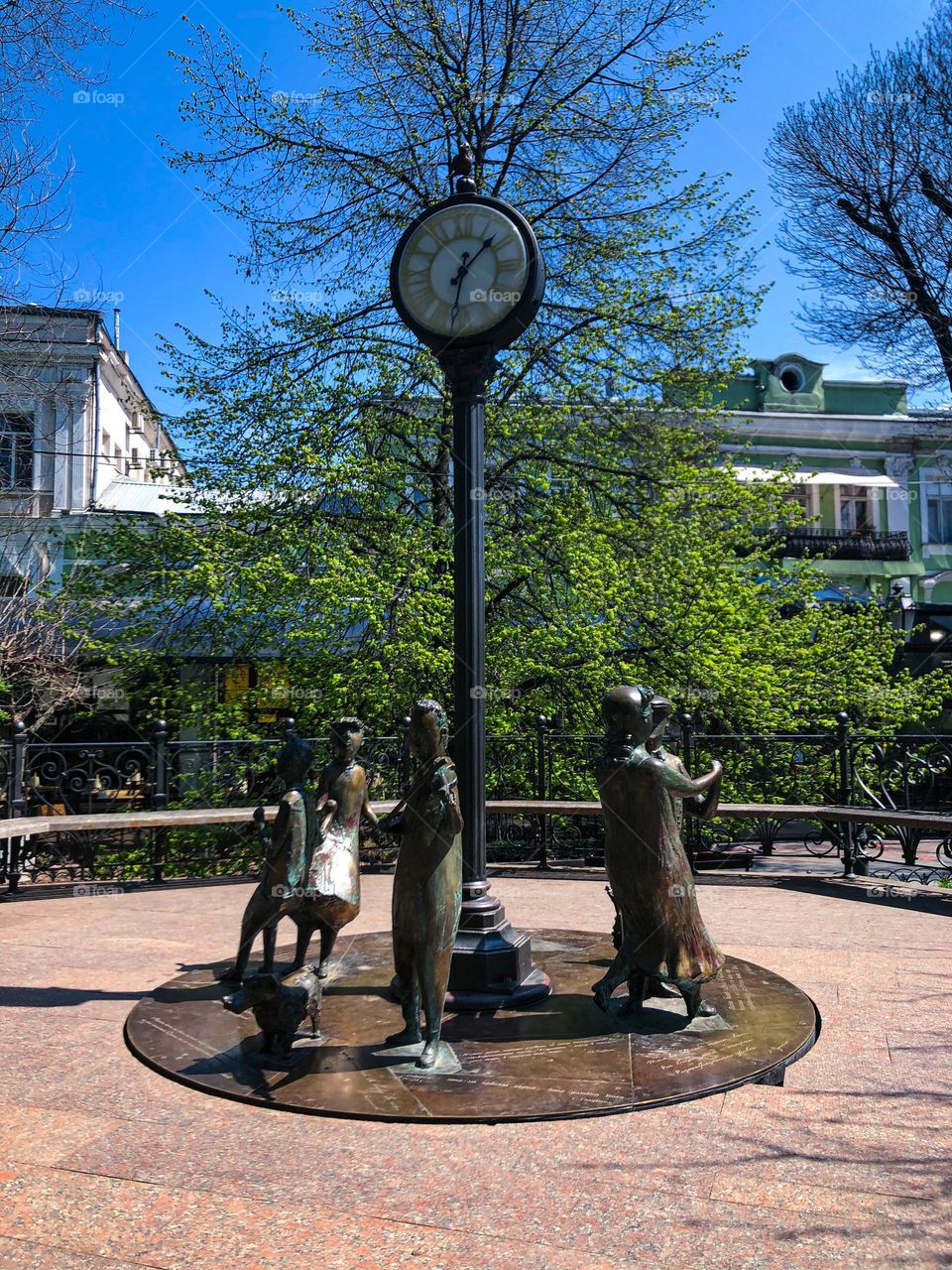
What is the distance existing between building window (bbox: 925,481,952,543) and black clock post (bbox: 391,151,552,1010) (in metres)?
27.4

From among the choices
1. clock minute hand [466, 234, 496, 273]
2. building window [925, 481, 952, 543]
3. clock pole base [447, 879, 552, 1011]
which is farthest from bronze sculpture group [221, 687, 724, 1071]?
building window [925, 481, 952, 543]

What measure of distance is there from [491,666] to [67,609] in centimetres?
591

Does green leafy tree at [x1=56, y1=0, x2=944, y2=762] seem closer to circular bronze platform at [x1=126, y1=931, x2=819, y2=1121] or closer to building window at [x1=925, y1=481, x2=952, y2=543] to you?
circular bronze platform at [x1=126, y1=931, x2=819, y2=1121]

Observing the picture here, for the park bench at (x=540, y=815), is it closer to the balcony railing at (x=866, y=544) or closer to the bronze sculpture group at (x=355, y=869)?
the bronze sculpture group at (x=355, y=869)

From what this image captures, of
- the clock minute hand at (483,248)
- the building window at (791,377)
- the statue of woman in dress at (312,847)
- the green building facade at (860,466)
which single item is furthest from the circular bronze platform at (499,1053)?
the building window at (791,377)

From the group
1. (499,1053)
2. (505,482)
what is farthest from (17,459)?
(499,1053)

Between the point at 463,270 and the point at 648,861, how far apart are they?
320cm

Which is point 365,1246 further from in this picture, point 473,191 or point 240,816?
point 240,816

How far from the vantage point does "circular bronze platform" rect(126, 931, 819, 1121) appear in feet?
12.5

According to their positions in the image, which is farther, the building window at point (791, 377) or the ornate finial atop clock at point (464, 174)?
the building window at point (791, 377)

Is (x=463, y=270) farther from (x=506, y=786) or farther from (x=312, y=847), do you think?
(x=506, y=786)

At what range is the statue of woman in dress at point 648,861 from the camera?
4.71 meters

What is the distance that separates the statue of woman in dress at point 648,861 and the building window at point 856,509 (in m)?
25.6

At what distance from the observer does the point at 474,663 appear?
518 cm
